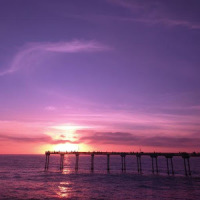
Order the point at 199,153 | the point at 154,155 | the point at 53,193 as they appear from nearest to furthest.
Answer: the point at 53,193 → the point at 199,153 → the point at 154,155

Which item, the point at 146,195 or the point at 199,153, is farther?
the point at 199,153

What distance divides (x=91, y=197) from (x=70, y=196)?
3.29m

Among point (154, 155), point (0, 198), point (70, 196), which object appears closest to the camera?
point (0, 198)

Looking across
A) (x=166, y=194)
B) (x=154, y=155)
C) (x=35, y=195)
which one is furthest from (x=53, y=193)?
(x=154, y=155)

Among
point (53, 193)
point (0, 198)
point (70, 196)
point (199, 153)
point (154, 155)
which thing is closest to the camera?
point (0, 198)

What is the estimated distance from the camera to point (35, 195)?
106ft

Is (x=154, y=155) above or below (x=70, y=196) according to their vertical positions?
above

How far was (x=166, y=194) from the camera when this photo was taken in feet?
111

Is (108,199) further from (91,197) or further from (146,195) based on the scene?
(146,195)

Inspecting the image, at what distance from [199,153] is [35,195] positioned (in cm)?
4550

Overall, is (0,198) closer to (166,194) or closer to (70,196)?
(70,196)

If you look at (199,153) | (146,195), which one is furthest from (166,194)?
(199,153)

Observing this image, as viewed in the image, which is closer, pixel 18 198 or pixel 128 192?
pixel 18 198

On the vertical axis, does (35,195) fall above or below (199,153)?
below
